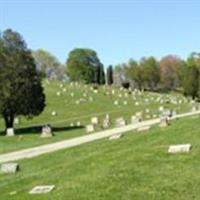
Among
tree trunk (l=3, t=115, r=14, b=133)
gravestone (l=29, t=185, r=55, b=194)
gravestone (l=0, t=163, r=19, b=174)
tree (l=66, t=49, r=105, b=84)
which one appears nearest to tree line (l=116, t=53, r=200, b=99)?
tree (l=66, t=49, r=105, b=84)

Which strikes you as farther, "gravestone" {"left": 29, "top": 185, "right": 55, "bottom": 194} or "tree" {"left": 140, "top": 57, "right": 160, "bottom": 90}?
"tree" {"left": 140, "top": 57, "right": 160, "bottom": 90}

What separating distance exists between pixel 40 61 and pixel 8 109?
5264 inches

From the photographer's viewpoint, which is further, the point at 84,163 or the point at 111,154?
the point at 111,154

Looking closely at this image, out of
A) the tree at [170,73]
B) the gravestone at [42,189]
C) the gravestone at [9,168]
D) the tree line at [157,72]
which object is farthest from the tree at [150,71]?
the gravestone at [42,189]

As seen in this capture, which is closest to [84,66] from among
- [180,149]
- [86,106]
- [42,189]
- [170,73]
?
[170,73]

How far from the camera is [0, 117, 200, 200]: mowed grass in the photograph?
14.5 m

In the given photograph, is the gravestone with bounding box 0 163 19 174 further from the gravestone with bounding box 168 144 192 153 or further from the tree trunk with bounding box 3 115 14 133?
the tree trunk with bounding box 3 115 14 133

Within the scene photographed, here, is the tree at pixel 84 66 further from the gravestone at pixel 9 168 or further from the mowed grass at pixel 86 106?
the gravestone at pixel 9 168

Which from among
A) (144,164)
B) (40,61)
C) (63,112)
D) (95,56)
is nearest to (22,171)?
(144,164)

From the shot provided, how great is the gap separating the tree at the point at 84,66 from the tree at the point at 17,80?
9661cm

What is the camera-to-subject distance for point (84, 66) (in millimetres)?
153625

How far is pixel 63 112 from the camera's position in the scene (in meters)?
76.4

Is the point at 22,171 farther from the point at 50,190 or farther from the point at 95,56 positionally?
the point at 95,56

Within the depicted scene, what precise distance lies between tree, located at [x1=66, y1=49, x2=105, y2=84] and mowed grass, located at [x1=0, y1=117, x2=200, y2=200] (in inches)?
5034
